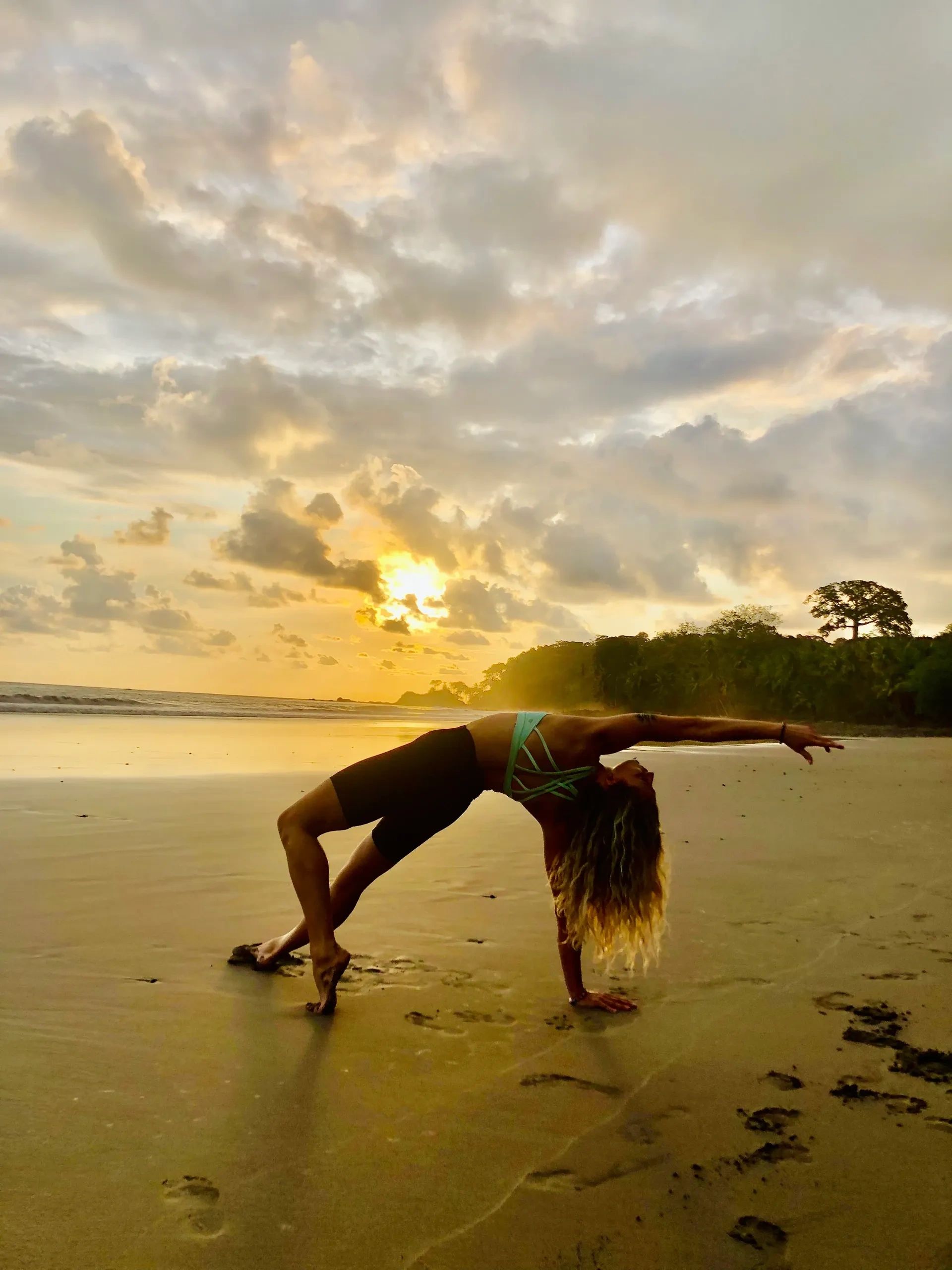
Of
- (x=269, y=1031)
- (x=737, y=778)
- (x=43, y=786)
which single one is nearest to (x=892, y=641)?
(x=737, y=778)

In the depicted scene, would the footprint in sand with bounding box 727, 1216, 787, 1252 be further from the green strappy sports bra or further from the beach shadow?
the green strappy sports bra

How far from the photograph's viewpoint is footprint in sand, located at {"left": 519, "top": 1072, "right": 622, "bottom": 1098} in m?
3.12

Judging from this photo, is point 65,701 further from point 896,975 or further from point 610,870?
point 896,975

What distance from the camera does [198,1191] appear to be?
237cm

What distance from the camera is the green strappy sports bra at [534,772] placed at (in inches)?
152

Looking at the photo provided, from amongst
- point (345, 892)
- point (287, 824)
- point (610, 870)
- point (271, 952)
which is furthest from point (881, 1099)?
point (271, 952)

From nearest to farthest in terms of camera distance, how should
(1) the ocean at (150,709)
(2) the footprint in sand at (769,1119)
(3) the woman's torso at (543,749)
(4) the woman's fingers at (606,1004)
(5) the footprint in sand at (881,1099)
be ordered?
(2) the footprint in sand at (769,1119), (5) the footprint in sand at (881,1099), (3) the woman's torso at (543,749), (4) the woman's fingers at (606,1004), (1) the ocean at (150,709)

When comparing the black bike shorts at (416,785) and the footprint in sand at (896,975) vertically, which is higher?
the black bike shorts at (416,785)

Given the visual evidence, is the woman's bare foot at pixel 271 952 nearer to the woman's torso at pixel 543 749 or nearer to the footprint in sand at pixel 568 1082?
the woman's torso at pixel 543 749

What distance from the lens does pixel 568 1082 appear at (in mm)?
3182

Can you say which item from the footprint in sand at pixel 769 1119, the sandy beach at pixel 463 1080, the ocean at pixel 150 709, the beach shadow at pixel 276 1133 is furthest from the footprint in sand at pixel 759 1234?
the ocean at pixel 150 709

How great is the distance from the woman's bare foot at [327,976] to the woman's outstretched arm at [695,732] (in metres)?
1.45

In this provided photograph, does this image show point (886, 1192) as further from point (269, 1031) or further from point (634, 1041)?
point (269, 1031)

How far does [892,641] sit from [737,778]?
140 ft
